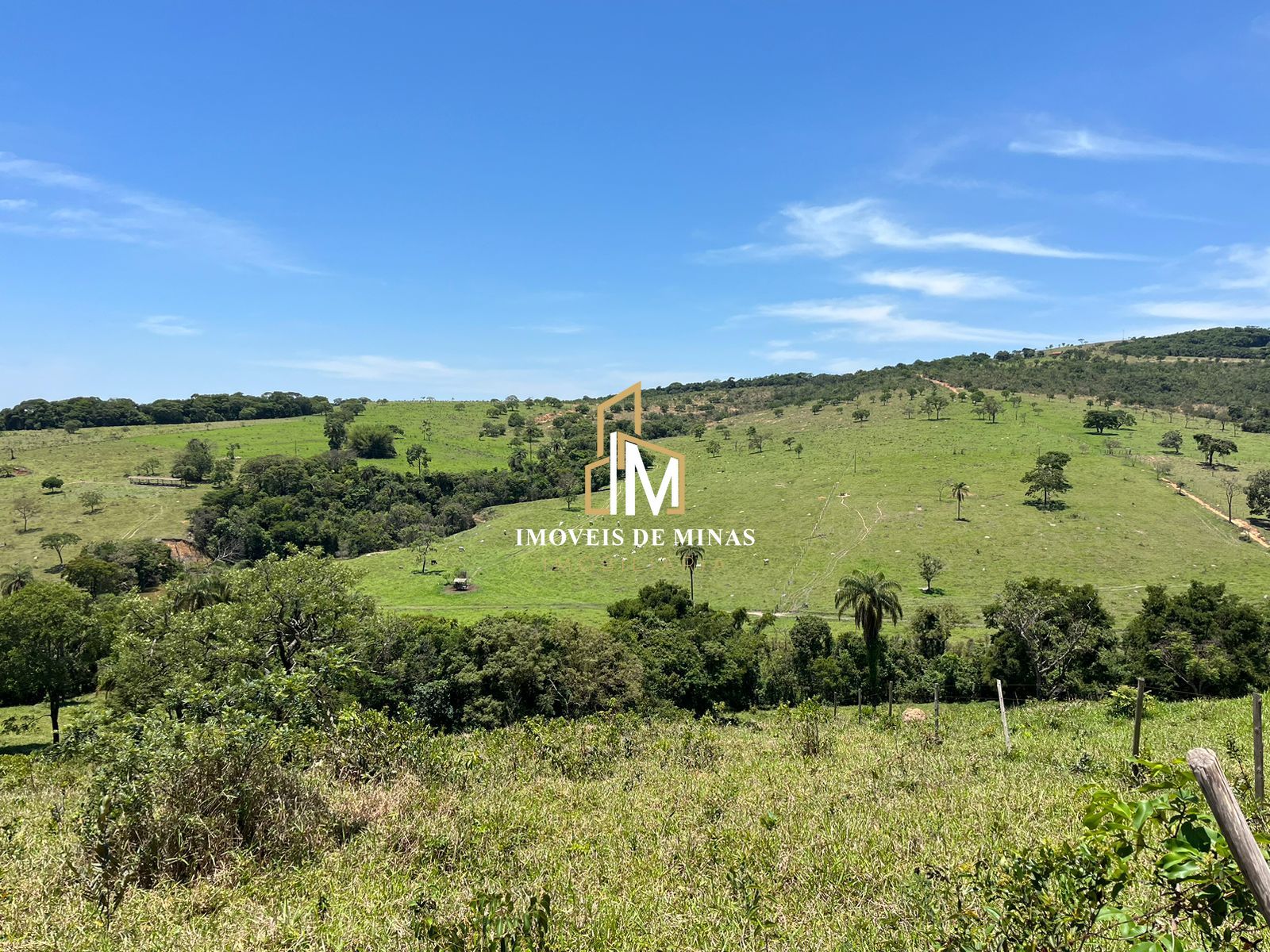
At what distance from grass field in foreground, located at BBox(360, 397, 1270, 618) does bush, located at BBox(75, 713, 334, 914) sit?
188 feet

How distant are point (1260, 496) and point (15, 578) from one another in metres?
124

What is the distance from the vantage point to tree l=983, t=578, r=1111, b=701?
129 feet

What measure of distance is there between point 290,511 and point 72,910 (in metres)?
105

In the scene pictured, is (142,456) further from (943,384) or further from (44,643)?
(943,384)

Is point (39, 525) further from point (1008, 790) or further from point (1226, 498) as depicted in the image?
point (1226, 498)

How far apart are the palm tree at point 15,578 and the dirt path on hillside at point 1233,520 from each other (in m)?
111

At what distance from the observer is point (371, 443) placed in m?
130

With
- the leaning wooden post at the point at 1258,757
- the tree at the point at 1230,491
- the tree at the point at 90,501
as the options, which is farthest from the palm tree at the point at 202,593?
the tree at the point at 1230,491

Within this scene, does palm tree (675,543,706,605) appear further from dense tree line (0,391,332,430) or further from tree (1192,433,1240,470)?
dense tree line (0,391,332,430)

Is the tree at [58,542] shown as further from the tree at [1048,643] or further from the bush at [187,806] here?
the tree at [1048,643]

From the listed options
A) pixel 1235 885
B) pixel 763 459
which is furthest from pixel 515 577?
pixel 1235 885

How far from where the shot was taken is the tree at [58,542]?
77.6 meters

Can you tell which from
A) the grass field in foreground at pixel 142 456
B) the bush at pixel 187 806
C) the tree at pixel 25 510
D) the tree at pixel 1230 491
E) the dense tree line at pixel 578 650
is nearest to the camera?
the bush at pixel 187 806

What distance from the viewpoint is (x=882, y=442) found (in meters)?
110
